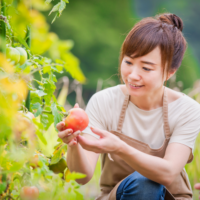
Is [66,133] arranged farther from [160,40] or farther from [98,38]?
[98,38]

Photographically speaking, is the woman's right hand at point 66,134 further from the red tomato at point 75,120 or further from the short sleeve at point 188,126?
the short sleeve at point 188,126

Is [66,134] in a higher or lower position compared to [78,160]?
higher

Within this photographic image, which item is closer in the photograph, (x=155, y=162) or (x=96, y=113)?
(x=155, y=162)

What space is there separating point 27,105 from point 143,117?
73 cm

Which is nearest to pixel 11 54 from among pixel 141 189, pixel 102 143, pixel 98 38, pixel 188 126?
pixel 102 143

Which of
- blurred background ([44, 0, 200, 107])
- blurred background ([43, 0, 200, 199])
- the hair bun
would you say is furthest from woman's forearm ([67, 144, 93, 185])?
blurred background ([44, 0, 200, 107])

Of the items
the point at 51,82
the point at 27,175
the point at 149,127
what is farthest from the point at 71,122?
the point at 149,127

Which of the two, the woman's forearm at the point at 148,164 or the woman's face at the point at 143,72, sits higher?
the woman's face at the point at 143,72

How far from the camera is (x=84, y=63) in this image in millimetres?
8336

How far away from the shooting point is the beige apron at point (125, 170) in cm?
146

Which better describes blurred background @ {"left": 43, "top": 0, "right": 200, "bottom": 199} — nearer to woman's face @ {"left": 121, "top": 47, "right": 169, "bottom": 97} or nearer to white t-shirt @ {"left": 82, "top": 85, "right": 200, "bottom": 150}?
white t-shirt @ {"left": 82, "top": 85, "right": 200, "bottom": 150}

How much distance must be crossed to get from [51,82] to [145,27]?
1.96 feet

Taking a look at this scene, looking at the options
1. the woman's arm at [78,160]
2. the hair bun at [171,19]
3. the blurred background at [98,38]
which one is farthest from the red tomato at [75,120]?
the blurred background at [98,38]

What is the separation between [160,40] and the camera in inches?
52.0
